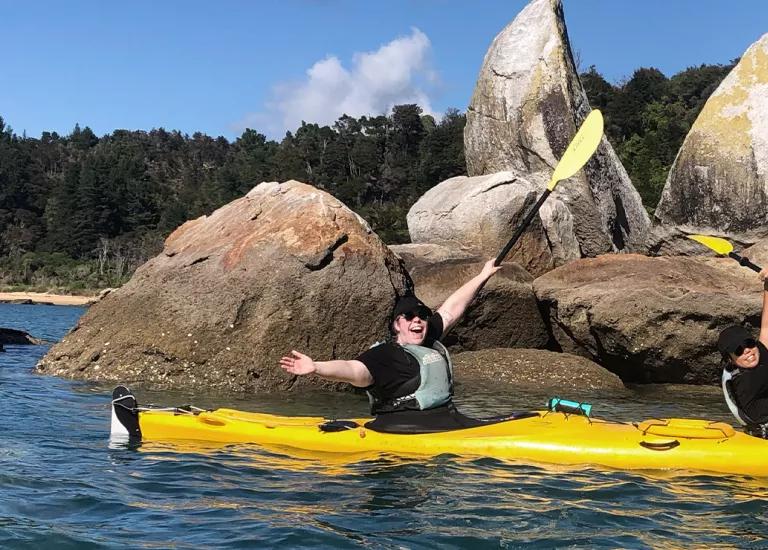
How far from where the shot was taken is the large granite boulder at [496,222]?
1206 centimetres

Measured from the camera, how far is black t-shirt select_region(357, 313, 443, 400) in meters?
4.75

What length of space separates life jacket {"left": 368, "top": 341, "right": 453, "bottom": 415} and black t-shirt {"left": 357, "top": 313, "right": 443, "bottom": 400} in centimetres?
2

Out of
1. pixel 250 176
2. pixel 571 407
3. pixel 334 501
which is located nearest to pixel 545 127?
pixel 571 407

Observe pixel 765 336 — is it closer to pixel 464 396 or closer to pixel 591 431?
pixel 591 431

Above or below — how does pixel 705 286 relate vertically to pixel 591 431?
above

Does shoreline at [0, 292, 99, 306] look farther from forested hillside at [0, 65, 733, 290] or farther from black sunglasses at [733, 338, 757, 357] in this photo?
black sunglasses at [733, 338, 757, 357]

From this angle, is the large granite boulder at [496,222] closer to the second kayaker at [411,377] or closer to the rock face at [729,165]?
the rock face at [729,165]

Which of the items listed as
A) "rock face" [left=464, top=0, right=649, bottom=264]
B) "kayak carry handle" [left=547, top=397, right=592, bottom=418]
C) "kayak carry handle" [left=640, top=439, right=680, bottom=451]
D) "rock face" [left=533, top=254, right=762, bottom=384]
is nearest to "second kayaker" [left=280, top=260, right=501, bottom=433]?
"kayak carry handle" [left=547, top=397, right=592, bottom=418]

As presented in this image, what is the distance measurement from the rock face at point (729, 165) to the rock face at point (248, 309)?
204 inches

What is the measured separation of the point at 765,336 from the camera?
5012 mm

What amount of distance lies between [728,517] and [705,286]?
5.81 metres

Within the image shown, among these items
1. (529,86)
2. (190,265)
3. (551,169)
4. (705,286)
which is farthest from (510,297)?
(529,86)

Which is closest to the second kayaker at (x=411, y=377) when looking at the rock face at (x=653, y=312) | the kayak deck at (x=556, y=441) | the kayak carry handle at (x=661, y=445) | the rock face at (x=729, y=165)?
the kayak deck at (x=556, y=441)

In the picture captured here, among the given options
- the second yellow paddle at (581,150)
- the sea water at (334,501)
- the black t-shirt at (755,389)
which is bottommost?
the sea water at (334,501)
